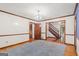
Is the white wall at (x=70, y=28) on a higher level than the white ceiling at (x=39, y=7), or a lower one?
lower

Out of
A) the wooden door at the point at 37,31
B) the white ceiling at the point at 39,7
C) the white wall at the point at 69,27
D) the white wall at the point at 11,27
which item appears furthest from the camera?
the wooden door at the point at 37,31

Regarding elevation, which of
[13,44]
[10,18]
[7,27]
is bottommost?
[13,44]

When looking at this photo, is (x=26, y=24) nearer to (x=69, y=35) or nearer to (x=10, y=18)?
(x=10, y=18)

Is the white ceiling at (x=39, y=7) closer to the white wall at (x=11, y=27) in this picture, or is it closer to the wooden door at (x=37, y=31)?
the white wall at (x=11, y=27)

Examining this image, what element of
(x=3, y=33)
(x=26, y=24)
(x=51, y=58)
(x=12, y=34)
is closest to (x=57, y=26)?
(x=26, y=24)

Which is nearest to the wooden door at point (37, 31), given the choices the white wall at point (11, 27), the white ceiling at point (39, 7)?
the white wall at point (11, 27)

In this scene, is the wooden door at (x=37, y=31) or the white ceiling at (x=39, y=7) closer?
the white ceiling at (x=39, y=7)

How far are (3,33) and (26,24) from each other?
89.2 inches

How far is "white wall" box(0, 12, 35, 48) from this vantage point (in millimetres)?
4551

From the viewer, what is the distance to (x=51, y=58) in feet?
6.03

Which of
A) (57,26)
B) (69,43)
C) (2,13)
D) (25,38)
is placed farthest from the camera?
(57,26)

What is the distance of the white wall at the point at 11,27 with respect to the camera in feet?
14.9

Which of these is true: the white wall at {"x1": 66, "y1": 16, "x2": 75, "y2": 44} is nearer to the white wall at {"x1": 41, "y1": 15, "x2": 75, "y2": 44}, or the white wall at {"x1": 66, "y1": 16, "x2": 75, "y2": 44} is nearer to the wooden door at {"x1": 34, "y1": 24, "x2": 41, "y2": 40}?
the white wall at {"x1": 41, "y1": 15, "x2": 75, "y2": 44}

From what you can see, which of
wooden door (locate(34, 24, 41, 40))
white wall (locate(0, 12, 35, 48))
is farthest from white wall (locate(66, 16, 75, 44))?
wooden door (locate(34, 24, 41, 40))
